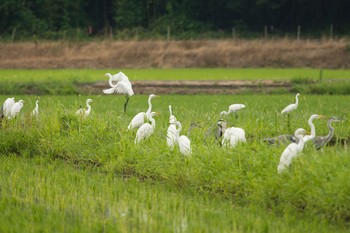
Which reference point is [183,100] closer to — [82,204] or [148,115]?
[148,115]

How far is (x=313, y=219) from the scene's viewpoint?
24.0ft

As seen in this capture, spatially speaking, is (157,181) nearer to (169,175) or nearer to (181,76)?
(169,175)

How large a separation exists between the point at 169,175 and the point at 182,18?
3835cm

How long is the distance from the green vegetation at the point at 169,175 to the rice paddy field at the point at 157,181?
0.05 ft

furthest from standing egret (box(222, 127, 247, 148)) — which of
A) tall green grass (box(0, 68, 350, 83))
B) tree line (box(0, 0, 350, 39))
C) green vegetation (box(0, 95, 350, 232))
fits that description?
tree line (box(0, 0, 350, 39))

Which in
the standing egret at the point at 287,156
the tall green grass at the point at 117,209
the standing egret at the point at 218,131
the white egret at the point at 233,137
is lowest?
the tall green grass at the point at 117,209

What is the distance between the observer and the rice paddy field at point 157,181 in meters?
7.24

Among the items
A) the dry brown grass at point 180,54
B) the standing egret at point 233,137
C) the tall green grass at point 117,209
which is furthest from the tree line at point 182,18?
the tall green grass at point 117,209

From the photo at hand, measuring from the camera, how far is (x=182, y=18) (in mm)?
46875

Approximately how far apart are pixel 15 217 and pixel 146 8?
44.0 metres

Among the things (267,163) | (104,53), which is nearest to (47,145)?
(267,163)

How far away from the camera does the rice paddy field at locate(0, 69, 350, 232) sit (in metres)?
7.24

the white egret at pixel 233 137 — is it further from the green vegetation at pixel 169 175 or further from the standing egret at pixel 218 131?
the standing egret at pixel 218 131

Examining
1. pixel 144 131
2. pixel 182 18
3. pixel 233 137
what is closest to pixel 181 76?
pixel 182 18
